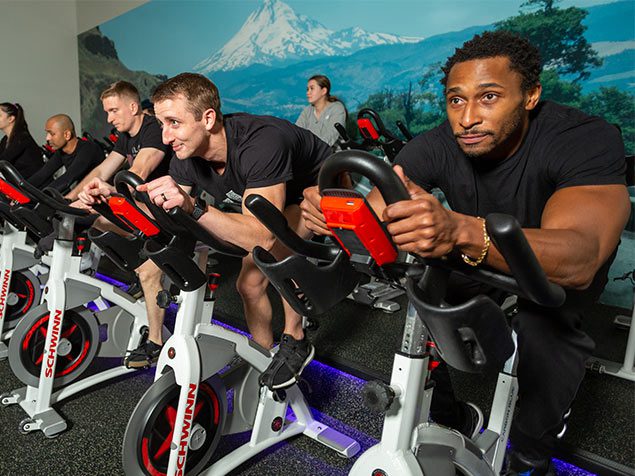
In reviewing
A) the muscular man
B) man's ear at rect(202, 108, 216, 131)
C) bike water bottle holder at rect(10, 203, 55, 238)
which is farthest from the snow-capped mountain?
bike water bottle holder at rect(10, 203, 55, 238)

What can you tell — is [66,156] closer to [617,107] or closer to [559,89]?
[559,89]

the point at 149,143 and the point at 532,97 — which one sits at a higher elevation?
the point at 532,97

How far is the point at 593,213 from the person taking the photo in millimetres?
1049

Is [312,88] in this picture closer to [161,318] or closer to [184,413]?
[161,318]

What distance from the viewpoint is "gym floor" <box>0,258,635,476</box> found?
75.4 inches

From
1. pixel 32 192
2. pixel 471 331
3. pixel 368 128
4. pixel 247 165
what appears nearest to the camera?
pixel 471 331

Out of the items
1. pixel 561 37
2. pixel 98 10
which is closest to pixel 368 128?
pixel 561 37

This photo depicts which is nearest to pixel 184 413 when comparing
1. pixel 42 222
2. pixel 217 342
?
pixel 217 342

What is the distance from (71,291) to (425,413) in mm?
1874

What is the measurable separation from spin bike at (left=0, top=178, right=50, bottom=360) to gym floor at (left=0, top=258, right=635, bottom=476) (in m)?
Result: 0.38

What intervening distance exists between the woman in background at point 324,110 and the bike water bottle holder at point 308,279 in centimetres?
373

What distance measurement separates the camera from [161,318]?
2.52 m

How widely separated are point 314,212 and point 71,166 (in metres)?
3.33

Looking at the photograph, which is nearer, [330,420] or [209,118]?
[209,118]
